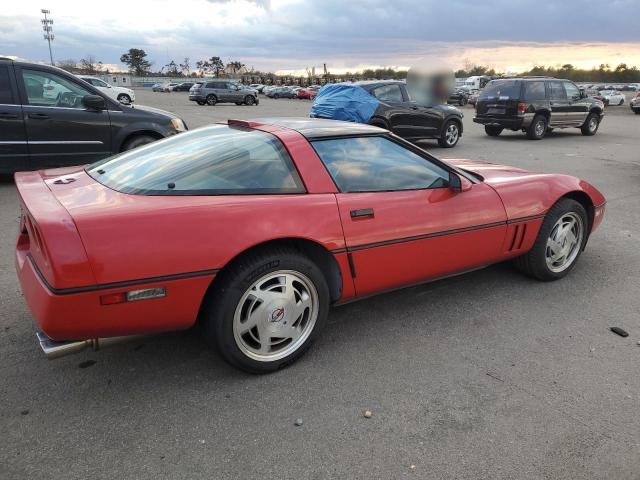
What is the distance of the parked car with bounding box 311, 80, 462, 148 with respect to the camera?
11.3 meters

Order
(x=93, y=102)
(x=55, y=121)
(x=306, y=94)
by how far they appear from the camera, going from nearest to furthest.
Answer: (x=55, y=121), (x=93, y=102), (x=306, y=94)

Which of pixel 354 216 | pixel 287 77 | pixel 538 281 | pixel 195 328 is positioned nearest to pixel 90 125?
pixel 195 328

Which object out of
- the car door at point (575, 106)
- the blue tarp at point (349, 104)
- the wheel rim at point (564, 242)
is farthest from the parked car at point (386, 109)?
the wheel rim at point (564, 242)

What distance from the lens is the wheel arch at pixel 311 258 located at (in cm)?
255

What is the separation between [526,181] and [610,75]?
8566 cm

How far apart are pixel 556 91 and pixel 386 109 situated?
6.70 meters

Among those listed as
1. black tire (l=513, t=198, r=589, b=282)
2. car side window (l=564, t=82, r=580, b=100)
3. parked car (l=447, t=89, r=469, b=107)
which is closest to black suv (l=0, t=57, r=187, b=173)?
black tire (l=513, t=198, r=589, b=282)

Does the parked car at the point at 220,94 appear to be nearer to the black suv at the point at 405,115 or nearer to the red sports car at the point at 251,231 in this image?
the black suv at the point at 405,115

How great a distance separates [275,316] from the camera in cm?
268

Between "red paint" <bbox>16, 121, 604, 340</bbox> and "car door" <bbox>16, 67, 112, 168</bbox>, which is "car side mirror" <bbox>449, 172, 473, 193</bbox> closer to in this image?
"red paint" <bbox>16, 121, 604, 340</bbox>

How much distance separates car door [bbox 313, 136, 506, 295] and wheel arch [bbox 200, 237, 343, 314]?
124 millimetres

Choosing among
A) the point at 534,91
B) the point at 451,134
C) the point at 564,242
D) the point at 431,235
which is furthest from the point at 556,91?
the point at 431,235

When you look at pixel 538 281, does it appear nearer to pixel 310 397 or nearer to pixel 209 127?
pixel 310 397

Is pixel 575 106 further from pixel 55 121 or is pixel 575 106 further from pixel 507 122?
pixel 55 121
